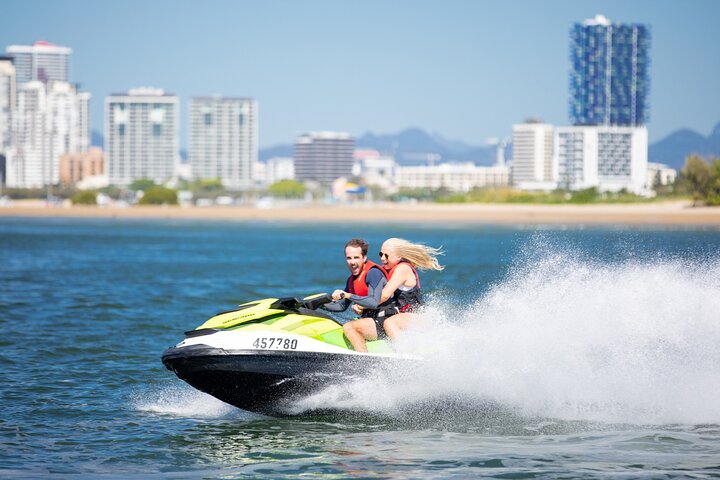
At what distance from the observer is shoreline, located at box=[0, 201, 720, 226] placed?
278ft

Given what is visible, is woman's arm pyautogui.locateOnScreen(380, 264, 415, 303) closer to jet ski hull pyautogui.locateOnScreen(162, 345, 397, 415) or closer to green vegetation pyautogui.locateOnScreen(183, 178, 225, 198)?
jet ski hull pyautogui.locateOnScreen(162, 345, 397, 415)

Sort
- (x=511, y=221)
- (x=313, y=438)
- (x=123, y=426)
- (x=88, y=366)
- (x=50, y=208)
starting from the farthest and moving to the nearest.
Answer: (x=50, y=208)
(x=511, y=221)
(x=88, y=366)
(x=123, y=426)
(x=313, y=438)

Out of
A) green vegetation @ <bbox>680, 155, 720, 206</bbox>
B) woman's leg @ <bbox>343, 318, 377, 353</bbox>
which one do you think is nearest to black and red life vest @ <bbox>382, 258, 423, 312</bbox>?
woman's leg @ <bbox>343, 318, 377, 353</bbox>

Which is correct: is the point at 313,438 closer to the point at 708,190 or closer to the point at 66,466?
the point at 66,466

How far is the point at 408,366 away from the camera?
33.9 feet

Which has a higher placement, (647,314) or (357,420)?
(647,314)

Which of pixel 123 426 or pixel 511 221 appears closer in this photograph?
pixel 123 426

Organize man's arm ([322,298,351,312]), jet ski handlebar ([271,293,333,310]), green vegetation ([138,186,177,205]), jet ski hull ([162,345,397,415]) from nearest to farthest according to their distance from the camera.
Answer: jet ski hull ([162,345,397,415]), jet ski handlebar ([271,293,333,310]), man's arm ([322,298,351,312]), green vegetation ([138,186,177,205])

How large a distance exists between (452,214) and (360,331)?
353ft

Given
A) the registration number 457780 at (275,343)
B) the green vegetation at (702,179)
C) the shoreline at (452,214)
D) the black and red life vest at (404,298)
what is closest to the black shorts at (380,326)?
the black and red life vest at (404,298)

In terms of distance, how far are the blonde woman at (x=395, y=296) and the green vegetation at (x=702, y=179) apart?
7798cm

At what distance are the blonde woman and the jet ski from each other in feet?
0.52

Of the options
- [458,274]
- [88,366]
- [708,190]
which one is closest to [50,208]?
[708,190]

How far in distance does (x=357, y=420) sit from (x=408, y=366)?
936 mm
